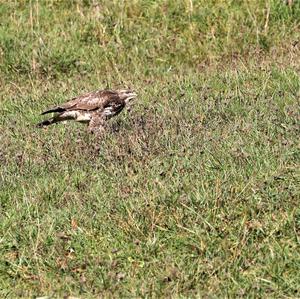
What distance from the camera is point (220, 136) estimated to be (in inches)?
341

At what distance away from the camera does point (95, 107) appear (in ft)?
34.8

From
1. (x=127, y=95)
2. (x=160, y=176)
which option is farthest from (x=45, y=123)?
(x=160, y=176)

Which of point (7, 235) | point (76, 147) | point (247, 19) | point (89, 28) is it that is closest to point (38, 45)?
point (89, 28)

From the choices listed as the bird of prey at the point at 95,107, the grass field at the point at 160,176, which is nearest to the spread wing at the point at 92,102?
the bird of prey at the point at 95,107

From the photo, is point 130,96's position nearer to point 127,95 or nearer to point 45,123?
point 127,95

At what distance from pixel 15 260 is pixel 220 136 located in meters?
2.46

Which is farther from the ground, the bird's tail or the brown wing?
the brown wing

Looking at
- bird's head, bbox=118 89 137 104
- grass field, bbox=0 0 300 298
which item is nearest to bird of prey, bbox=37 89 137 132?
bird's head, bbox=118 89 137 104

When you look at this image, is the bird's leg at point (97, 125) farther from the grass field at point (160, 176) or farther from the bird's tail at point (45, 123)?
the bird's tail at point (45, 123)

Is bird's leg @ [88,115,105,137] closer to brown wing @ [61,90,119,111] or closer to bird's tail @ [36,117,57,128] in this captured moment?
brown wing @ [61,90,119,111]

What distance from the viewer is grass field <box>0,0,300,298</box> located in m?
6.65

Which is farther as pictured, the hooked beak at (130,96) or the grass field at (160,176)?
the hooked beak at (130,96)

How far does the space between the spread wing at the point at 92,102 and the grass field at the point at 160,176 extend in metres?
0.24

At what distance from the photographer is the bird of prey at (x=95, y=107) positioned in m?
10.6
